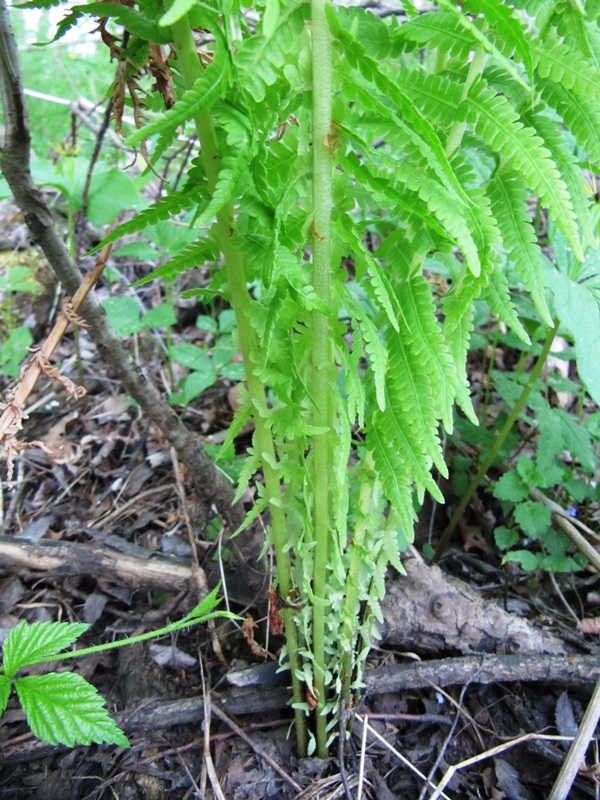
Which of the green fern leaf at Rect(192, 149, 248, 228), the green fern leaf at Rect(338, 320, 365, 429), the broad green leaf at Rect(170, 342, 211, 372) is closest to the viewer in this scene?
the green fern leaf at Rect(192, 149, 248, 228)

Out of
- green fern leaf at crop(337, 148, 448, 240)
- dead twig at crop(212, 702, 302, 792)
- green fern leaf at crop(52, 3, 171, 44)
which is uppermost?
green fern leaf at crop(52, 3, 171, 44)

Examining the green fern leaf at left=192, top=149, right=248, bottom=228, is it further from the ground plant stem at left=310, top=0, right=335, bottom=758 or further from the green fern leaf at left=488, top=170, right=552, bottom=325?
the green fern leaf at left=488, top=170, right=552, bottom=325

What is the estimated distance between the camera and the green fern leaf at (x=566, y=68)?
73cm

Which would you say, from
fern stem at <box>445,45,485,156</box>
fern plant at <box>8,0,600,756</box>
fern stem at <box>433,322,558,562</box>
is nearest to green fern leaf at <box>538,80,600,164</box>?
fern plant at <box>8,0,600,756</box>

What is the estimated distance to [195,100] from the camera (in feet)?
1.96

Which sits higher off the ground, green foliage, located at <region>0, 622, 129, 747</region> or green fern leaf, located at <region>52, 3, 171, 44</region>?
green fern leaf, located at <region>52, 3, 171, 44</region>

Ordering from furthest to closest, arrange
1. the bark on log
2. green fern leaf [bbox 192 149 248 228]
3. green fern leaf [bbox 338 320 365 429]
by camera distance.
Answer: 1. the bark on log
2. green fern leaf [bbox 338 320 365 429]
3. green fern leaf [bbox 192 149 248 228]

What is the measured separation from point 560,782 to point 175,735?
80 cm

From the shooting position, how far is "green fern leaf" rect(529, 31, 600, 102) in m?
0.73

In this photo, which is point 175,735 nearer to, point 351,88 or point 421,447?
point 421,447

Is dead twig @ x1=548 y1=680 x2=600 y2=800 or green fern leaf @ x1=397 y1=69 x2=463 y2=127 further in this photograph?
A: dead twig @ x1=548 y1=680 x2=600 y2=800

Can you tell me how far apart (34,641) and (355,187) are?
37.4 inches

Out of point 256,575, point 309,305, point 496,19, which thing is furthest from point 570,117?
point 256,575

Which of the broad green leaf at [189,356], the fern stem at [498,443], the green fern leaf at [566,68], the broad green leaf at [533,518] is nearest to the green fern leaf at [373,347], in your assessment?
the green fern leaf at [566,68]
